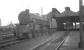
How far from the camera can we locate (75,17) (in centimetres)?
4034

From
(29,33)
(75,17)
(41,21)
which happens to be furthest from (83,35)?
(75,17)

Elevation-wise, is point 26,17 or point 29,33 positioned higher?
point 26,17

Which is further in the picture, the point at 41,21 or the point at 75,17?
the point at 75,17

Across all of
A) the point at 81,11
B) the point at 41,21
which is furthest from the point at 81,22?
the point at 41,21

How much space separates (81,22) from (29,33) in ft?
44.8

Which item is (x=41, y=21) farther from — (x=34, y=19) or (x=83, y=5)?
(x=83, y=5)

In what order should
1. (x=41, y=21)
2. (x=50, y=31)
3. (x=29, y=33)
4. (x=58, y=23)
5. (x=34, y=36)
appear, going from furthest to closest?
(x=58, y=23)
(x=50, y=31)
(x=41, y=21)
(x=34, y=36)
(x=29, y=33)

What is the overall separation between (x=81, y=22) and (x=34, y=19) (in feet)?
47.3

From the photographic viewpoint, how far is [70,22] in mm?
41125

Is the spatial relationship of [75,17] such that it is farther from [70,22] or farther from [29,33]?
[29,33]

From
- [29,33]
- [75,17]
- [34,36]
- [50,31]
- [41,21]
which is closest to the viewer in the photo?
[29,33]

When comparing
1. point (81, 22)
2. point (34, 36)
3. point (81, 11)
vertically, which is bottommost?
point (34, 36)

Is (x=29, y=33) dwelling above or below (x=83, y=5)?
below

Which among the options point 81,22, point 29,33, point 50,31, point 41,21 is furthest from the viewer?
point 50,31
